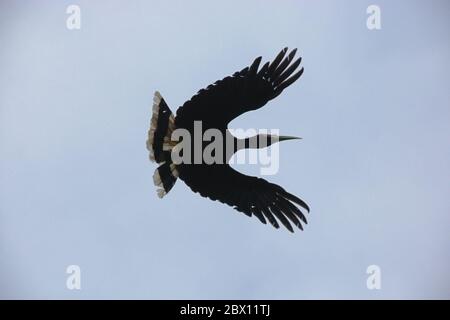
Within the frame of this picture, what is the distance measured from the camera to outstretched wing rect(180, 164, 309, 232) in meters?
17.7

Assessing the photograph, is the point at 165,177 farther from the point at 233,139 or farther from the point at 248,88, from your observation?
the point at 248,88

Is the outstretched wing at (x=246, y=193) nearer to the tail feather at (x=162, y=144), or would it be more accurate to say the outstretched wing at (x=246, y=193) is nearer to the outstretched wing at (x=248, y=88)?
the tail feather at (x=162, y=144)

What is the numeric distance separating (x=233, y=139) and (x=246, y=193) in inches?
47.8

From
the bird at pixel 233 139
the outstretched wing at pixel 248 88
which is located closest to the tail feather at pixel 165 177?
the bird at pixel 233 139

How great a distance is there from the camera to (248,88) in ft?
54.7

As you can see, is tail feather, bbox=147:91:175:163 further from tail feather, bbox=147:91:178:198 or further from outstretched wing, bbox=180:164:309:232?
outstretched wing, bbox=180:164:309:232

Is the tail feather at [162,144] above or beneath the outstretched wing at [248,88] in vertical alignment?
beneath

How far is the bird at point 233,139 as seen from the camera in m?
16.6

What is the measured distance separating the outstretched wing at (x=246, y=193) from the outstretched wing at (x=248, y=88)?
1512mm

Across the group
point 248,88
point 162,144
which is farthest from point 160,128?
point 248,88

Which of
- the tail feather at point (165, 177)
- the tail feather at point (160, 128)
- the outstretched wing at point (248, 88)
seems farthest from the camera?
the tail feather at point (165, 177)

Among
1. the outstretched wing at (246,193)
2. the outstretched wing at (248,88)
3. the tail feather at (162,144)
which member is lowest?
the outstretched wing at (246,193)
